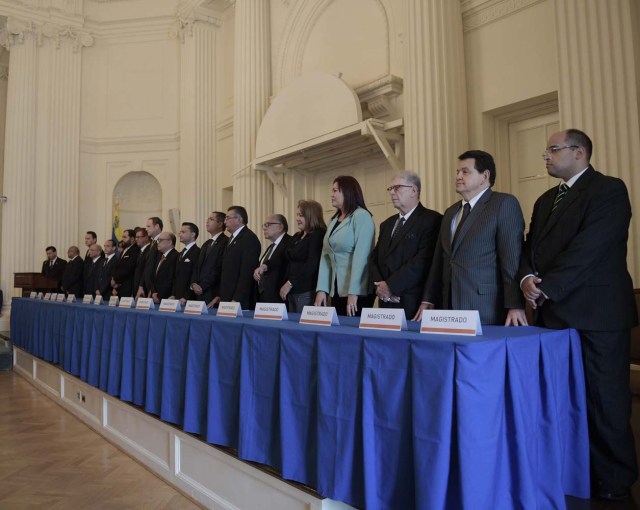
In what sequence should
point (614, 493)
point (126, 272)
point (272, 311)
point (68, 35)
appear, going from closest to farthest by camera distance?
point (614, 493), point (272, 311), point (126, 272), point (68, 35)

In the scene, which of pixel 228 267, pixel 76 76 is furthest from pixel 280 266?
pixel 76 76

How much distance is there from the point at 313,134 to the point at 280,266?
9.22ft

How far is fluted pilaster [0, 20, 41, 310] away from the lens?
33.1 feet

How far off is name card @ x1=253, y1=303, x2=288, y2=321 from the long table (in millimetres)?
174

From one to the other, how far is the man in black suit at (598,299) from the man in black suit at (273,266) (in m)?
2.14

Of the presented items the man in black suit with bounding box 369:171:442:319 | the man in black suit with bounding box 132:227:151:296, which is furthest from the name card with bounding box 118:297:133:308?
the man in black suit with bounding box 369:171:442:319

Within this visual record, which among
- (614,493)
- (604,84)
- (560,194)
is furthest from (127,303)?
(604,84)

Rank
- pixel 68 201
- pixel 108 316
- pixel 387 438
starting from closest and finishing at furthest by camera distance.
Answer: pixel 387 438, pixel 108 316, pixel 68 201

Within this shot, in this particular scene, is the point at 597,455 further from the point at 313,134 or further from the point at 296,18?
the point at 296,18

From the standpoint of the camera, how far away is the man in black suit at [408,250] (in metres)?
2.83

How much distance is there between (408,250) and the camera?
2.88 m

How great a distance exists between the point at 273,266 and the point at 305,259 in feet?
1.27

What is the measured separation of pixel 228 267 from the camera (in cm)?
422

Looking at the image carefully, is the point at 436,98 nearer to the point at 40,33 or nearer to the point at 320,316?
the point at 320,316
